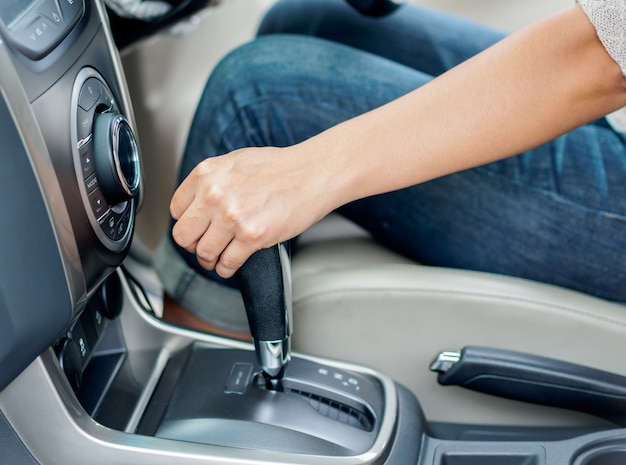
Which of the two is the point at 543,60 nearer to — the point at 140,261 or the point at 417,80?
the point at 417,80

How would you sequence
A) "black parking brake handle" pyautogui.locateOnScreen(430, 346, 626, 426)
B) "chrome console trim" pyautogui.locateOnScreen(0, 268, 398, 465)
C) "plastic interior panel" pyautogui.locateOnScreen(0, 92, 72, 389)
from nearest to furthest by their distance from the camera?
"plastic interior panel" pyautogui.locateOnScreen(0, 92, 72, 389) → "chrome console trim" pyautogui.locateOnScreen(0, 268, 398, 465) → "black parking brake handle" pyautogui.locateOnScreen(430, 346, 626, 426)

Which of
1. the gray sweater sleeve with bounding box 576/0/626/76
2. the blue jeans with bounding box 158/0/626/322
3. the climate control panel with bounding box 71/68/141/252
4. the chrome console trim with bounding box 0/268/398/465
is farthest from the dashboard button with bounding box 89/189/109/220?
the gray sweater sleeve with bounding box 576/0/626/76

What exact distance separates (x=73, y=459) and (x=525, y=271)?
18.1 inches

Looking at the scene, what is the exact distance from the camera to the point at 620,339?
25.8 inches

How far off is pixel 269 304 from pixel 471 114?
217 millimetres

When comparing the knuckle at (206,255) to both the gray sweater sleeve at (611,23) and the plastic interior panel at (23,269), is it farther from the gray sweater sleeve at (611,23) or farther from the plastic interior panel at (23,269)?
the gray sweater sleeve at (611,23)

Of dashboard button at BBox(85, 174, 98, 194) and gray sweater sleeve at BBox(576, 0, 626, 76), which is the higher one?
gray sweater sleeve at BBox(576, 0, 626, 76)

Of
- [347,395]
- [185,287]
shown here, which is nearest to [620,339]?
[347,395]

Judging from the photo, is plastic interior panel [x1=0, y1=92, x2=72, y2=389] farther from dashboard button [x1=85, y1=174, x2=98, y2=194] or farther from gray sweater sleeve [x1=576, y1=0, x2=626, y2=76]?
gray sweater sleeve [x1=576, y1=0, x2=626, y2=76]

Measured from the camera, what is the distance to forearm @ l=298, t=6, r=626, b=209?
1.82 feet

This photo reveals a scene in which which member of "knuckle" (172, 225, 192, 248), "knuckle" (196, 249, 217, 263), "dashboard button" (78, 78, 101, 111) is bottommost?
"knuckle" (196, 249, 217, 263)

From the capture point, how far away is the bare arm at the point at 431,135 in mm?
527

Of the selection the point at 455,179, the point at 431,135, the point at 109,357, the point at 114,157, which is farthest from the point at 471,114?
the point at 109,357

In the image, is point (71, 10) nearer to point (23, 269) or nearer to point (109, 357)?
point (23, 269)
